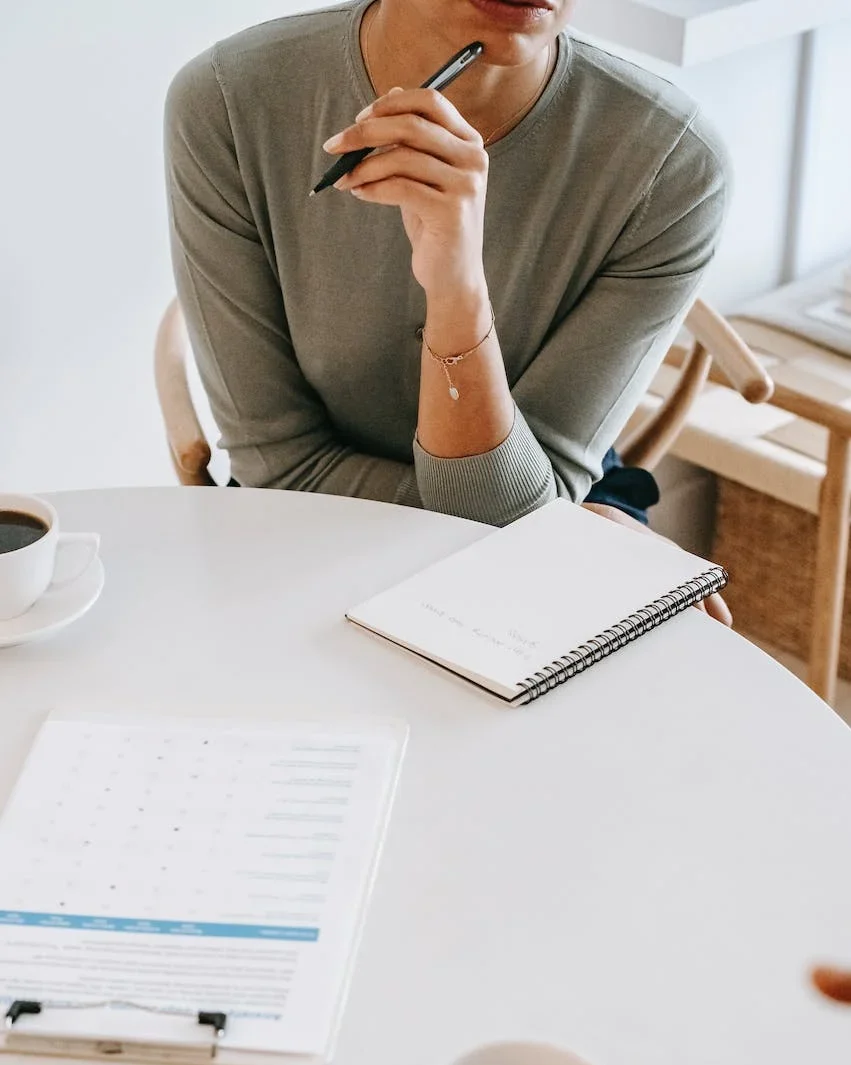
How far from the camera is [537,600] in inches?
31.7

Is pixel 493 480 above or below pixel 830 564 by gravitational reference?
above

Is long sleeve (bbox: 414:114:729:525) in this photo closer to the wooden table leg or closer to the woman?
the woman

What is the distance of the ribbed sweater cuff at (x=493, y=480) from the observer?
1.00 meters

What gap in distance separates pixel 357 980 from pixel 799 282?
166 centimetres

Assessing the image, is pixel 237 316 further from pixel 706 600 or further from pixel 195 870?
pixel 195 870

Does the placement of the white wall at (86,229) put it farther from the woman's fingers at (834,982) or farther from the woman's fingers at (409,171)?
the woman's fingers at (834,982)

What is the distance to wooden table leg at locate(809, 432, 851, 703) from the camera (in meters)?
1.55

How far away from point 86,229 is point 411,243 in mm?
554

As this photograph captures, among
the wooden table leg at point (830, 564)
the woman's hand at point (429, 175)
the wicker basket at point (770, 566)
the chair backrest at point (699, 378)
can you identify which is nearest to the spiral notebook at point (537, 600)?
the woman's hand at point (429, 175)

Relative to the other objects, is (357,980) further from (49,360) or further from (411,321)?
(49,360)

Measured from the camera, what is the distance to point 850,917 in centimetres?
59

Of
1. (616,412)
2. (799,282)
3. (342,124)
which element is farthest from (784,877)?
(799,282)

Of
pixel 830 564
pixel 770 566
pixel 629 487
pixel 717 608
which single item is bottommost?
pixel 770 566

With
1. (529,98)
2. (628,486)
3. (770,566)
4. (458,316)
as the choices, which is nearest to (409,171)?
(458,316)
